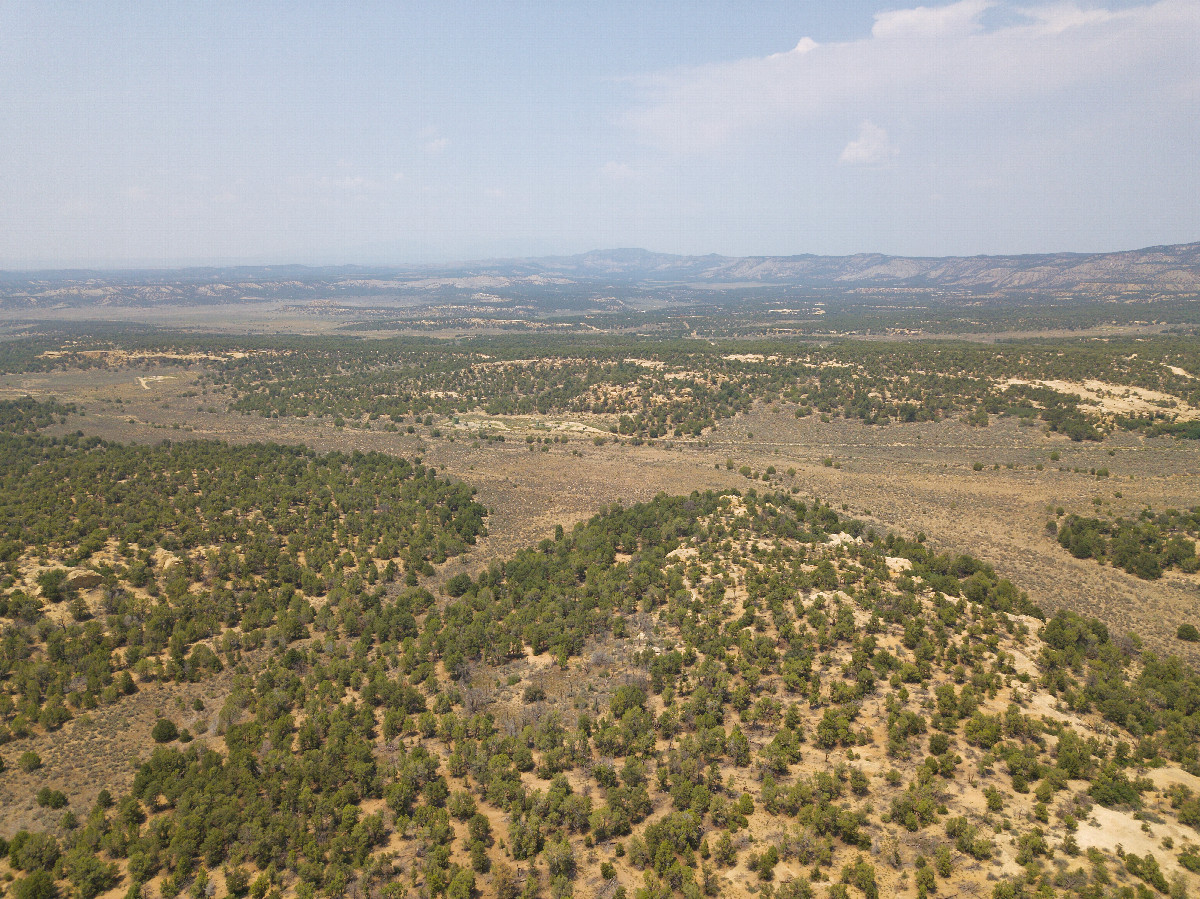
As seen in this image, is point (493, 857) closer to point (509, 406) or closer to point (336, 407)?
point (509, 406)

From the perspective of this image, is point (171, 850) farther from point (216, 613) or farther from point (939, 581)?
point (939, 581)

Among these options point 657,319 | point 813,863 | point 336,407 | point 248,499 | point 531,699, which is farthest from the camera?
point 657,319

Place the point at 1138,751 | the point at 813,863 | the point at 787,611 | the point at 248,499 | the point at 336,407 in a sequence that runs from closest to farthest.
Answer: the point at 813,863 < the point at 1138,751 < the point at 787,611 < the point at 248,499 < the point at 336,407

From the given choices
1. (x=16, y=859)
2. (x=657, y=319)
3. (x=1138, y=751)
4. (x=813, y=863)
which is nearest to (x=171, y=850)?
(x=16, y=859)

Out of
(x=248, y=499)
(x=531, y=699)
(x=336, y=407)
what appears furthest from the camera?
(x=336, y=407)

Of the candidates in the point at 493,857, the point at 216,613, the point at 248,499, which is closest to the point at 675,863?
the point at 493,857

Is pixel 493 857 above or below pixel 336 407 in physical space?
below

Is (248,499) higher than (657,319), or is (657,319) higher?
(657,319)

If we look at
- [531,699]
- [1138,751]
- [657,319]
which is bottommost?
[531,699]

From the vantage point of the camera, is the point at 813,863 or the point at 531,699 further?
the point at 531,699
